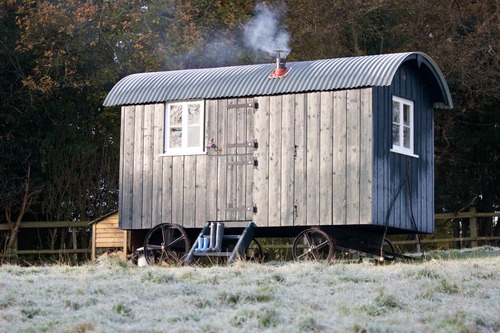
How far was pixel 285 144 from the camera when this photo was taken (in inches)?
711

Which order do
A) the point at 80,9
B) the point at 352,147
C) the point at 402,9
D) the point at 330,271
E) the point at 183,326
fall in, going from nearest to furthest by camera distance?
the point at 183,326 < the point at 330,271 < the point at 352,147 < the point at 80,9 < the point at 402,9

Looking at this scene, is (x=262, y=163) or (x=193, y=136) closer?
(x=262, y=163)

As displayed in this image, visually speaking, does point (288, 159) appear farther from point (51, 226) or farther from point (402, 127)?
point (51, 226)

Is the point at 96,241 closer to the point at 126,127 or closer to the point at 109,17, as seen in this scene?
the point at 126,127

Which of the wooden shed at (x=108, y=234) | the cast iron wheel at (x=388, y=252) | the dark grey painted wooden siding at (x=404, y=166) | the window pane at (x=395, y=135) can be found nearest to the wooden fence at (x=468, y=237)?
the cast iron wheel at (x=388, y=252)

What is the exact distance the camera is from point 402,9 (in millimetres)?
26453

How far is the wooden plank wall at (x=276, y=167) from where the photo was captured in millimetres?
17406

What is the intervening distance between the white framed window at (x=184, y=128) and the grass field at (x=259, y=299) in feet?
14.9

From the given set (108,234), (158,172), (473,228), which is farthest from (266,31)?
(108,234)

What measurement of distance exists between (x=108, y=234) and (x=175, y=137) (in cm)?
252

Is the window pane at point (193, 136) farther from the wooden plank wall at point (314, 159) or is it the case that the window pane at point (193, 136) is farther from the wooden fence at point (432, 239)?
the wooden fence at point (432, 239)

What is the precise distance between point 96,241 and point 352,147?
224 inches

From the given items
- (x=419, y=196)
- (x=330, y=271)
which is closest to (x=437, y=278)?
(x=330, y=271)

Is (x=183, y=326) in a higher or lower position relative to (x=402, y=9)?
lower
